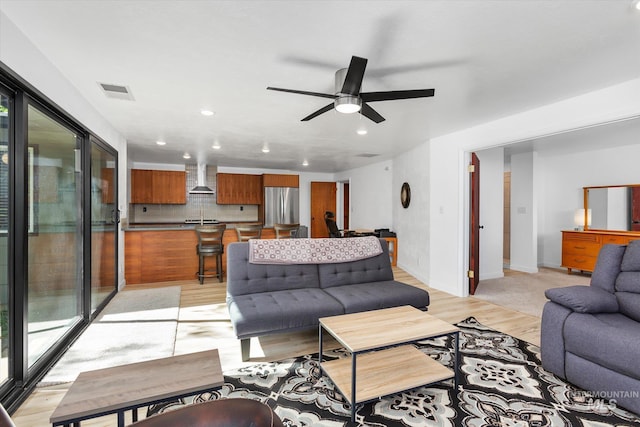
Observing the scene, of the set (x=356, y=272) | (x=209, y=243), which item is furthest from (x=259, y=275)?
(x=209, y=243)

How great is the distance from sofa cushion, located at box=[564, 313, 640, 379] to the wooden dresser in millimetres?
4164

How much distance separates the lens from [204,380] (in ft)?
3.98

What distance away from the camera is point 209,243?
4.92 metres

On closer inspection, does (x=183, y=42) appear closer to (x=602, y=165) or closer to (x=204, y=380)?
(x=204, y=380)

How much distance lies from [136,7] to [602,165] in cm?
743

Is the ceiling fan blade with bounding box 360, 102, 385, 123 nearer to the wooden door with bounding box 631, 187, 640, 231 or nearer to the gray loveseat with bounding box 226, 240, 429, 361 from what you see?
the gray loveseat with bounding box 226, 240, 429, 361

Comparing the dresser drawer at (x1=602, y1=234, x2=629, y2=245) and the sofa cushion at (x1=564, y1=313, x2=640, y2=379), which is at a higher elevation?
the dresser drawer at (x1=602, y1=234, x2=629, y2=245)

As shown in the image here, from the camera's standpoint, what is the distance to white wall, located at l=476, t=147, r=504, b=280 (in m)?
5.31

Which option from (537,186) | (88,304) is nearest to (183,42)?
(88,304)

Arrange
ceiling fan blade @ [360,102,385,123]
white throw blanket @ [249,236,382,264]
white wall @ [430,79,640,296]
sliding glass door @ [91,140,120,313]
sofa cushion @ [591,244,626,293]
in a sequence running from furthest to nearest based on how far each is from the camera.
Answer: sliding glass door @ [91,140,120,313] < white throw blanket @ [249,236,382,264] < white wall @ [430,79,640,296] < ceiling fan blade @ [360,102,385,123] < sofa cushion @ [591,244,626,293]

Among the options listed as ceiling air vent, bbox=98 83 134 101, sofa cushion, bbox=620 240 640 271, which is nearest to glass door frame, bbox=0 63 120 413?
ceiling air vent, bbox=98 83 134 101

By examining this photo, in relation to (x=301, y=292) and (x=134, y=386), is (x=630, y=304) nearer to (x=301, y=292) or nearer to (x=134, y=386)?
(x=301, y=292)

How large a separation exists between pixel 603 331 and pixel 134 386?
261 centimetres

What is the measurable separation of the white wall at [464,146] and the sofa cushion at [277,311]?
2.51m
